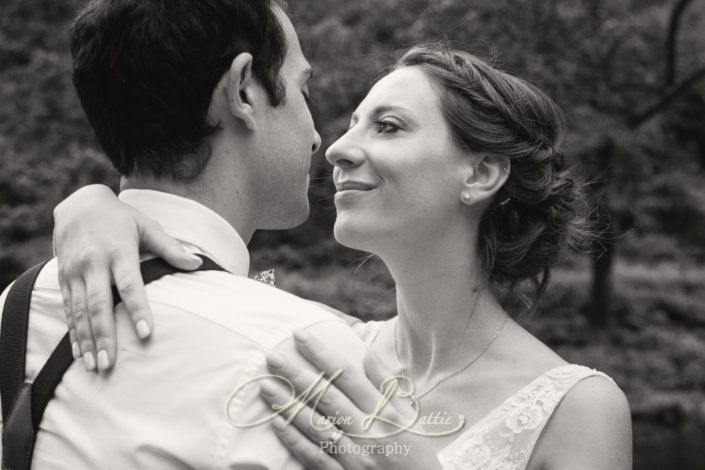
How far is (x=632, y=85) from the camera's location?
1227 centimetres

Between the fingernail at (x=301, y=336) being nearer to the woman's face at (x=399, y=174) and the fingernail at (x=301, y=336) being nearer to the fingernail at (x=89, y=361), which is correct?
the fingernail at (x=89, y=361)

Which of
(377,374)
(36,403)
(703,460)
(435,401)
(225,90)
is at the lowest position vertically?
(703,460)

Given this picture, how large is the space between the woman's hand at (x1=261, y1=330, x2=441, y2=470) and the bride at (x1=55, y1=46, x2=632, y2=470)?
1.34 meters

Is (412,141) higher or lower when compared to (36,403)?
lower

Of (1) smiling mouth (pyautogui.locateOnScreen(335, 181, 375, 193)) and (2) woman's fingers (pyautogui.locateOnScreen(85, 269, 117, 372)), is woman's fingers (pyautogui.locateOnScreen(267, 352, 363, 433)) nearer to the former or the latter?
(2) woman's fingers (pyautogui.locateOnScreen(85, 269, 117, 372))

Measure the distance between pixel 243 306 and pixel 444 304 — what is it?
187 centimetres

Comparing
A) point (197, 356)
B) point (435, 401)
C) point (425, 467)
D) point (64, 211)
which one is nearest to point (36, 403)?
point (197, 356)

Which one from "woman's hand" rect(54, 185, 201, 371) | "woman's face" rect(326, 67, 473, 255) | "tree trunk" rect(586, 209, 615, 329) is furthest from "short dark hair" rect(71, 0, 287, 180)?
"tree trunk" rect(586, 209, 615, 329)

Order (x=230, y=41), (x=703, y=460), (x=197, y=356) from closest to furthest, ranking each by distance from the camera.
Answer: (x=197, y=356)
(x=230, y=41)
(x=703, y=460)

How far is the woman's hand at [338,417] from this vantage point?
1.57 meters

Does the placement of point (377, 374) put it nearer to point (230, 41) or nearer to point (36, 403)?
point (36, 403)

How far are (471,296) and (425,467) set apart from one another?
1.73m

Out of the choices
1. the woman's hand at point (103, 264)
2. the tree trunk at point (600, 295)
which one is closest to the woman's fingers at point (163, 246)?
the woman's hand at point (103, 264)

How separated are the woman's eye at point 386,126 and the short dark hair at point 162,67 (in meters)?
1.34
